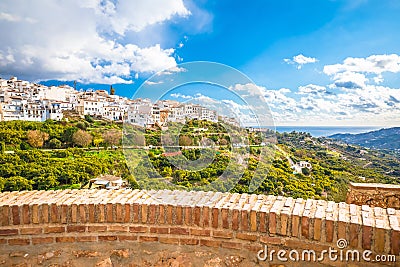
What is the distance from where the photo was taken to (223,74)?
1916 mm

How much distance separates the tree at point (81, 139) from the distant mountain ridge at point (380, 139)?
730 centimetres

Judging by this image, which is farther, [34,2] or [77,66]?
[77,66]

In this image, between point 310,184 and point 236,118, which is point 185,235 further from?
point 310,184

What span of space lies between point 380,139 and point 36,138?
9261 mm

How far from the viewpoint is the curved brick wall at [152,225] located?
148 centimetres

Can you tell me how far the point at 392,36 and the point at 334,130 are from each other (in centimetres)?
321

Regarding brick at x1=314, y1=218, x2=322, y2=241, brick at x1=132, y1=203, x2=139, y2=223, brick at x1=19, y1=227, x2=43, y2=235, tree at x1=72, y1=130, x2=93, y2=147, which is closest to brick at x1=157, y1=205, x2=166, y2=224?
brick at x1=132, y1=203, x2=139, y2=223

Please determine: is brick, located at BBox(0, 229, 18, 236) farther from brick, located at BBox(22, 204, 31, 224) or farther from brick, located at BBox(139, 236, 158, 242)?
brick, located at BBox(139, 236, 158, 242)

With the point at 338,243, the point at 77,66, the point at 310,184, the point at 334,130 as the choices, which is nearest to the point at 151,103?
the point at 338,243

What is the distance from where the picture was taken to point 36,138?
8.10m

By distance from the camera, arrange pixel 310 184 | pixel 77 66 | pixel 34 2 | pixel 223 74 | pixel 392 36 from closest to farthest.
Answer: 1. pixel 223 74
2. pixel 310 184
3. pixel 34 2
4. pixel 392 36
5. pixel 77 66

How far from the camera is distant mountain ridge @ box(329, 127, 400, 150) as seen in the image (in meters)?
6.66

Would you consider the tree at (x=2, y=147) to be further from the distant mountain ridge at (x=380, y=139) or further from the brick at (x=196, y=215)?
the distant mountain ridge at (x=380, y=139)

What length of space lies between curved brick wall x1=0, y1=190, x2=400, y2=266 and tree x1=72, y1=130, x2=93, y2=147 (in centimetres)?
704
